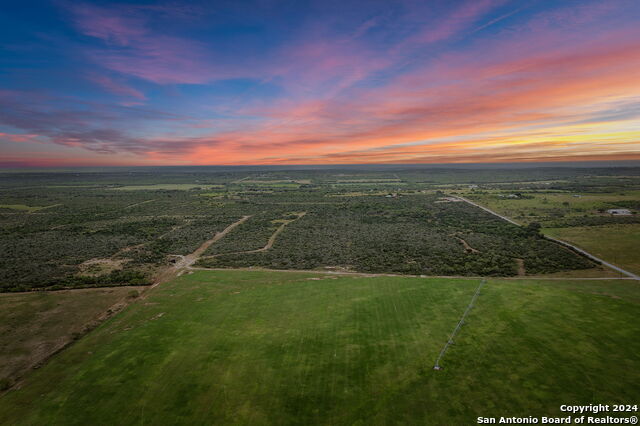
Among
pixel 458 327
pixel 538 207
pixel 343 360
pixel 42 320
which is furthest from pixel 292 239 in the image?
pixel 538 207

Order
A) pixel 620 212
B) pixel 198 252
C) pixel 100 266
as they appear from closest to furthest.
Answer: pixel 100 266, pixel 198 252, pixel 620 212

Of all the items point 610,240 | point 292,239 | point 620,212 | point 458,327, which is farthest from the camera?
point 620,212

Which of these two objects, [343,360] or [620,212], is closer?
[343,360]

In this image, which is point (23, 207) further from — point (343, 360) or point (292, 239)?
point (343, 360)

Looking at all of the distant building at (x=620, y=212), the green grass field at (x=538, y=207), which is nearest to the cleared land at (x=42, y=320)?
the green grass field at (x=538, y=207)

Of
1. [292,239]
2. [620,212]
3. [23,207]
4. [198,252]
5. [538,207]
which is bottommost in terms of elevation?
[198,252]

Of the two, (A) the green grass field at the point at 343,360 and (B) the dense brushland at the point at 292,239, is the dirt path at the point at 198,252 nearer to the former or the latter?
(B) the dense brushland at the point at 292,239

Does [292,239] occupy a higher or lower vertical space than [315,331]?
higher
